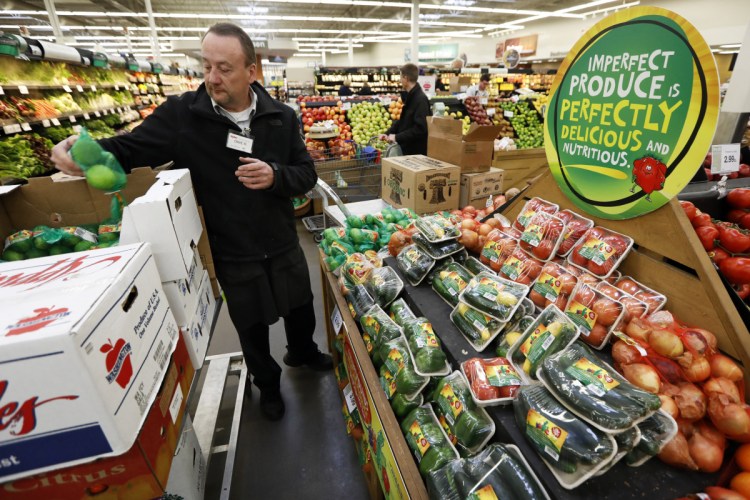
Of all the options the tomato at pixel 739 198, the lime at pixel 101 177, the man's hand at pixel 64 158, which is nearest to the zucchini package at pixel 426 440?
the lime at pixel 101 177

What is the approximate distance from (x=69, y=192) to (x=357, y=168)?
308 centimetres

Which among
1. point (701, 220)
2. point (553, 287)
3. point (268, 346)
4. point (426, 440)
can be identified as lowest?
point (268, 346)

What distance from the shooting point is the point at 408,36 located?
23672 millimetres

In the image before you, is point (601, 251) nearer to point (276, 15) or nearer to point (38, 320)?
point (38, 320)

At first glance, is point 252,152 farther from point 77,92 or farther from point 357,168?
point 77,92

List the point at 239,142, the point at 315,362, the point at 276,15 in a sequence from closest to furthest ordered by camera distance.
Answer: the point at 239,142, the point at 315,362, the point at 276,15

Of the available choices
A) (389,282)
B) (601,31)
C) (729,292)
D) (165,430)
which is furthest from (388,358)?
(601,31)

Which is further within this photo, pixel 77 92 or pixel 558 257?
pixel 77 92

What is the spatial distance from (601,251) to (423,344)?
0.71 metres

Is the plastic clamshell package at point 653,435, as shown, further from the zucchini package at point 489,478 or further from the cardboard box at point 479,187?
the cardboard box at point 479,187

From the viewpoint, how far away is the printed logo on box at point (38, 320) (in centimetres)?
65

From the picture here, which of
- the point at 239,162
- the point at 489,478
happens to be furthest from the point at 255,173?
the point at 489,478

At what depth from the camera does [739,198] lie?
1.53 meters

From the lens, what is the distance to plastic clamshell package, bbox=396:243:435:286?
1650 millimetres
